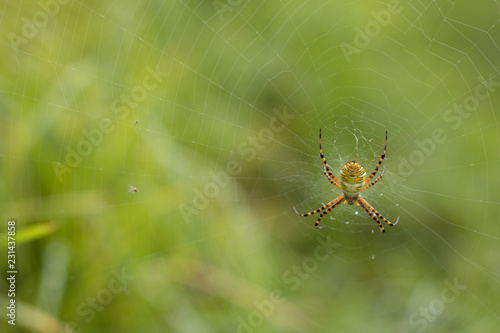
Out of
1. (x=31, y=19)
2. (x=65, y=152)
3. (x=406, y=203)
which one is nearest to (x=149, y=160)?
(x=65, y=152)

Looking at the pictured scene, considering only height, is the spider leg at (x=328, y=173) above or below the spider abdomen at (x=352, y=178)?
above

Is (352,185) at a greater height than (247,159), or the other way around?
(247,159)

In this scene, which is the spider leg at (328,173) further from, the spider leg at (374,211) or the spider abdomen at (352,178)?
the spider leg at (374,211)

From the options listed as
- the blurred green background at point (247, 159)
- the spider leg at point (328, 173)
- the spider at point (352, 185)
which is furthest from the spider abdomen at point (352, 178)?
the blurred green background at point (247, 159)

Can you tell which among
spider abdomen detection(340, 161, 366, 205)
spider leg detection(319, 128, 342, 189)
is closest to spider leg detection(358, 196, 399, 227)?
spider abdomen detection(340, 161, 366, 205)

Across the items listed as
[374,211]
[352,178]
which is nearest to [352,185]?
[352,178]

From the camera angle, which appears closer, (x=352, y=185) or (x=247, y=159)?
(x=247, y=159)

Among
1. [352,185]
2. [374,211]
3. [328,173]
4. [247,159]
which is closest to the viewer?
[247,159]

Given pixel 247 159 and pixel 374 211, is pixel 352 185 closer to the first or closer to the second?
pixel 374 211
